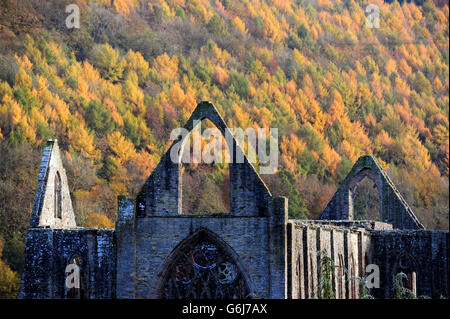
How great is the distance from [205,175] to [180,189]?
37.0 m

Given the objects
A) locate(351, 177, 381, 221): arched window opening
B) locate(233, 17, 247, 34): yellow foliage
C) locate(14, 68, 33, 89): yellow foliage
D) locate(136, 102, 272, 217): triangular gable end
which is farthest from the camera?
locate(233, 17, 247, 34): yellow foliage

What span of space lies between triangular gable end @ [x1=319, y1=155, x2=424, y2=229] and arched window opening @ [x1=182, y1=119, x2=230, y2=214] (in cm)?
1874

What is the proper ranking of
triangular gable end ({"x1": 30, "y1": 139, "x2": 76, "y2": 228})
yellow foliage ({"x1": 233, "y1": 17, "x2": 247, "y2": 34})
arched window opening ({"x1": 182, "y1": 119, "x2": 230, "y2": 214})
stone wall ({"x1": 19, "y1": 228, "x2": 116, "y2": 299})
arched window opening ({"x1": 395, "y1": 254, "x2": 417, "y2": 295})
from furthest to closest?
yellow foliage ({"x1": 233, "y1": 17, "x2": 247, "y2": 34}) → arched window opening ({"x1": 182, "y1": 119, "x2": 230, "y2": 214}) → arched window opening ({"x1": 395, "y1": 254, "x2": 417, "y2": 295}) → triangular gable end ({"x1": 30, "y1": 139, "x2": 76, "y2": 228}) → stone wall ({"x1": 19, "y1": 228, "x2": 116, "y2": 299})

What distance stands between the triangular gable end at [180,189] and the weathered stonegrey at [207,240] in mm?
27

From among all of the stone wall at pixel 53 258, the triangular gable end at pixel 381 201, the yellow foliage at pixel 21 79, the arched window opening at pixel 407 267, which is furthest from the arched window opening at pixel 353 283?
the yellow foliage at pixel 21 79

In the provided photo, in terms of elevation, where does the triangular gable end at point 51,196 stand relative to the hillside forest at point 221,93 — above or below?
below

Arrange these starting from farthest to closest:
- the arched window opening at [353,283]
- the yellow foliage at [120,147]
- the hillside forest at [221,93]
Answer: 1. the yellow foliage at [120,147]
2. the hillside forest at [221,93]
3. the arched window opening at [353,283]

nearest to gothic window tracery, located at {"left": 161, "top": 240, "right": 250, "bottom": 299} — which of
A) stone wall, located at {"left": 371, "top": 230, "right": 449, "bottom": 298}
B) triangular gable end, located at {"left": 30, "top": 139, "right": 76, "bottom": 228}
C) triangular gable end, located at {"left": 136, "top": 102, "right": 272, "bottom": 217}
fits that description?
triangular gable end, located at {"left": 136, "top": 102, "right": 272, "bottom": 217}

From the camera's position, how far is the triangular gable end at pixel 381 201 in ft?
147

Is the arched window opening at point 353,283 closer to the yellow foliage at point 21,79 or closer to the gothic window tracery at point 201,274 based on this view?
the gothic window tracery at point 201,274

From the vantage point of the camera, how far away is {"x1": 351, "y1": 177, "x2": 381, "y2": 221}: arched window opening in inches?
2805

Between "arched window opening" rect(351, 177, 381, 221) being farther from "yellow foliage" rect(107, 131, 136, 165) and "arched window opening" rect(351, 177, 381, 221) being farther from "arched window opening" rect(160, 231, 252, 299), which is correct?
"arched window opening" rect(160, 231, 252, 299)

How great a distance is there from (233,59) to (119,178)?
64.3ft
